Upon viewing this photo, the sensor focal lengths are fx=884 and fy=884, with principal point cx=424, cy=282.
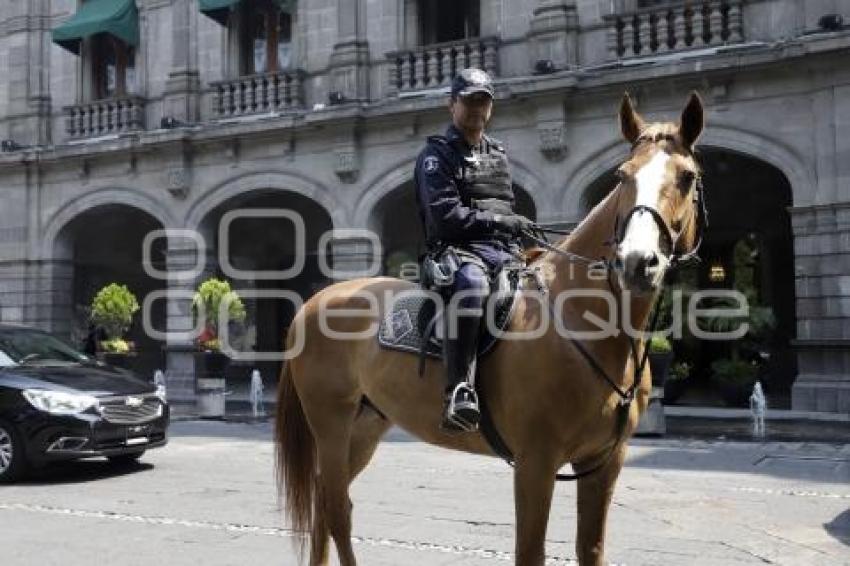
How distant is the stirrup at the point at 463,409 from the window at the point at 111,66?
21.6m

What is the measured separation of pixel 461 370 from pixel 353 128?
51.9 feet

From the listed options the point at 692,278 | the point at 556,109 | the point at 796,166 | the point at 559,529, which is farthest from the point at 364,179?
the point at 559,529

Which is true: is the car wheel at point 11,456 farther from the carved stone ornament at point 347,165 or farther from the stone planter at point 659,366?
the carved stone ornament at point 347,165

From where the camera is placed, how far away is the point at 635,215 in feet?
11.5

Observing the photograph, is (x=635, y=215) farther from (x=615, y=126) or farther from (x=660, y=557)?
(x=615, y=126)

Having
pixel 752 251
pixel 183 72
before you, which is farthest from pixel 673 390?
pixel 183 72

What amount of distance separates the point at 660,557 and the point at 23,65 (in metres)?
23.4

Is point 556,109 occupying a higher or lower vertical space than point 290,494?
higher

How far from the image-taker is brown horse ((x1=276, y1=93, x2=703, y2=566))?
3.65m

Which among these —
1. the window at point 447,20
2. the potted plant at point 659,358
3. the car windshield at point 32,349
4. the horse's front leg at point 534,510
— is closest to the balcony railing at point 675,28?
the window at point 447,20

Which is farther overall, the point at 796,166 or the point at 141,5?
the point at 141,5

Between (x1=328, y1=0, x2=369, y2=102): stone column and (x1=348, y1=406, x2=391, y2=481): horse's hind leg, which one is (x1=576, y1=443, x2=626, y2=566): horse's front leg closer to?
(x1=348, y1=406, x2=391, y2=481): horse's hind leg

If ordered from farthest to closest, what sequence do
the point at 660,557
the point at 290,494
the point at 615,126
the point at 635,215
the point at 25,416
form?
the point at 615,126, the point at 25,416, the point at 660,557, the point at 290,494, the point at 635,215

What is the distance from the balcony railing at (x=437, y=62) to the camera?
60.7ft
